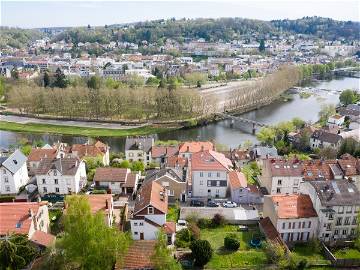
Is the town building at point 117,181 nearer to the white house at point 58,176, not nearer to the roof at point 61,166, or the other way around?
the white house at point 58,176

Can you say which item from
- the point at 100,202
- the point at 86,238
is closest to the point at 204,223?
the point at 100,202

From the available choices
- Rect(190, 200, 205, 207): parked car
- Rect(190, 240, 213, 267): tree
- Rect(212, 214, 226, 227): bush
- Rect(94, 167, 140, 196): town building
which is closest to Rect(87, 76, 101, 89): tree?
Rect(94, 167, 140, 196): town building

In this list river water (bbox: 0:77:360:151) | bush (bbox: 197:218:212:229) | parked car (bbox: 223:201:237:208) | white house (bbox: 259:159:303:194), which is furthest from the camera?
river water (bbox: 0:77:360:151)

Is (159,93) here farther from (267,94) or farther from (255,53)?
(255,53)

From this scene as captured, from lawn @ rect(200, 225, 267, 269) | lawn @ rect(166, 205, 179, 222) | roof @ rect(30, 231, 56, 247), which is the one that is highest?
roof @ rect(30, 231, 56, 247)

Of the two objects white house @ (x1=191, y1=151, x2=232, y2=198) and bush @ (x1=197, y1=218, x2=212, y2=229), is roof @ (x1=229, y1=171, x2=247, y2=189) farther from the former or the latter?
bush @ (x1=197, y1=218, x2=212, y2=229)

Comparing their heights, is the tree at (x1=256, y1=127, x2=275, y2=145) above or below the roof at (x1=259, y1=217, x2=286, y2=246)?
below
